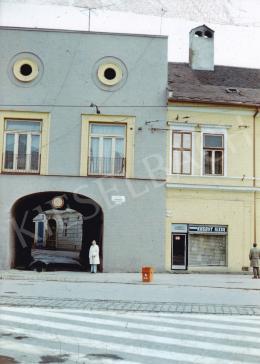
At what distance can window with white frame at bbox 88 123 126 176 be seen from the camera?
24453 millimetres

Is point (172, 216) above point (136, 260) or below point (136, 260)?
above

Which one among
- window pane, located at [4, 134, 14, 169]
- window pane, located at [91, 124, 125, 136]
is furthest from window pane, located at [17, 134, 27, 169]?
window pane, located at [91, 124, 125, 136]

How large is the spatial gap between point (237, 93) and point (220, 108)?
1.79 metres

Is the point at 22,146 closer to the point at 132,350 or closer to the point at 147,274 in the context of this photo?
the point at 147,274

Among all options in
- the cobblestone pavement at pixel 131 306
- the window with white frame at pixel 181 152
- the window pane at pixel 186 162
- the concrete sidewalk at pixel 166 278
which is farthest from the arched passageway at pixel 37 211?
the cobblestone pavement at pixel 131 306

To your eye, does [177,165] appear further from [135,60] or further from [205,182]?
[135,60]

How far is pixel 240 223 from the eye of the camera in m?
24.6

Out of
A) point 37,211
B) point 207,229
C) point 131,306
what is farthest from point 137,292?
point 37,211

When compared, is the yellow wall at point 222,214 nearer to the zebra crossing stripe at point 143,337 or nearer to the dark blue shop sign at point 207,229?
the dark blue shop sign at point 207,229

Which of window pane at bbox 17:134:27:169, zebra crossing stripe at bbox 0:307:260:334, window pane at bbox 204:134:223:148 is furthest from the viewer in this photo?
window pane at bbox 204:134:223:148

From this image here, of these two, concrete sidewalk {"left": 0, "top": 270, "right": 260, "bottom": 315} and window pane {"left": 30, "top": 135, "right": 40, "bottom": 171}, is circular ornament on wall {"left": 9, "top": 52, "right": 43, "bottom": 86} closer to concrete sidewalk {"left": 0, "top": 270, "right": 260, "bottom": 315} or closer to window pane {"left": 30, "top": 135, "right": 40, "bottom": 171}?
window pane {"left": 30, "top": 135, "right": 40, "bottom": 171}

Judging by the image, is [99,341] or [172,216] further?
[172,216]

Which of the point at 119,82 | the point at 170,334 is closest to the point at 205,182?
the point at 119,82

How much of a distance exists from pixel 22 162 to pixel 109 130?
4145 mm
